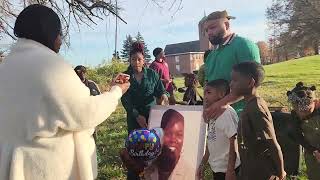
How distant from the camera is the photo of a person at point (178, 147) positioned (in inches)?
187

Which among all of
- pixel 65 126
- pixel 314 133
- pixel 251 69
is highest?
pixel 251 69

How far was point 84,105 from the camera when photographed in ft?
9.82

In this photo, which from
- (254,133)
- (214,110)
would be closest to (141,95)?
(214,110)

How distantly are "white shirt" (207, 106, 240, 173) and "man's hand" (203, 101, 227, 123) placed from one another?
0.11 feet

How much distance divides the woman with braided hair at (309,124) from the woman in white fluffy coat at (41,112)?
257 cm

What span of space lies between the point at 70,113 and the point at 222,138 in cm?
164

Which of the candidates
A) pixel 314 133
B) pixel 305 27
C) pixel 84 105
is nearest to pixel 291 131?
pixel 314 133

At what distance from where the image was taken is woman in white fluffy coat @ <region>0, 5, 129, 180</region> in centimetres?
292

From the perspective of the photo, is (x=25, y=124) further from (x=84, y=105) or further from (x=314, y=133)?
(x=314, y=133)

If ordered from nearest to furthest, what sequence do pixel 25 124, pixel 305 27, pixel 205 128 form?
pixel 25 124
pixel 205 128
pixel 305 27

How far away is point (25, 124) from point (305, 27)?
106 feet

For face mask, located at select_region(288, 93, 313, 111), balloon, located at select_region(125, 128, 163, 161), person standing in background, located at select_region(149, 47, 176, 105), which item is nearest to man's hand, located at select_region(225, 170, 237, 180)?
balloon, located at select_region(125, 128, 163, 161)

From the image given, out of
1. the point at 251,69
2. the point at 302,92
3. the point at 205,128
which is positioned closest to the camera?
the point at 251,69

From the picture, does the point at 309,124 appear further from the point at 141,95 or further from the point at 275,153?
the point at 141,95
